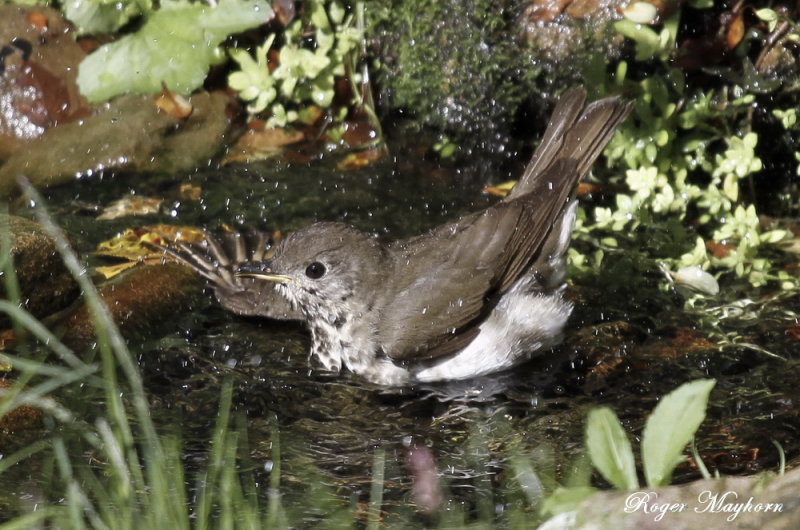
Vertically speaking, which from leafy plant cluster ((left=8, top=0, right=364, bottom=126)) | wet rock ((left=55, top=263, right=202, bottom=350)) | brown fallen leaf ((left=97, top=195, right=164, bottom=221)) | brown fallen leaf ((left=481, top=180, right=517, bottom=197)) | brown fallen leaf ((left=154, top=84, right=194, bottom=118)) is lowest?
wet rock ((left=55, top=263, right=202, bottom=350))

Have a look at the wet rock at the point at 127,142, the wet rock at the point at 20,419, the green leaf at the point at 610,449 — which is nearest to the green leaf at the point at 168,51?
the wet rock at the point at 127,142

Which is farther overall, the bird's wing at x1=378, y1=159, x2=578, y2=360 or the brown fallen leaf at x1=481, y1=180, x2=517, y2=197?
the brown fallen leaf at x1=481, y1=180, x2=517, y2=197

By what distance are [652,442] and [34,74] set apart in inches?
213

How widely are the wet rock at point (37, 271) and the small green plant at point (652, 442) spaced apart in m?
2.99

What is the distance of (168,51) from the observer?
7203 millimetres

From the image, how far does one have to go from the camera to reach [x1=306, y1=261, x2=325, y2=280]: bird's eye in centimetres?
549

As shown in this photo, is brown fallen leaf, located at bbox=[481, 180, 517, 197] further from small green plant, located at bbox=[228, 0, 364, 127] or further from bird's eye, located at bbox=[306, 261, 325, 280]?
bird's eye, located at bbox=[306, 261, 325, 280]

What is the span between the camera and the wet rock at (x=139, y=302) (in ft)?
17.6

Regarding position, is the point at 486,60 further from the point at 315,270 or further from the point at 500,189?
the point at 315,270

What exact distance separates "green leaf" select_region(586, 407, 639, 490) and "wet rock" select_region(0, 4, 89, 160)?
5058mm

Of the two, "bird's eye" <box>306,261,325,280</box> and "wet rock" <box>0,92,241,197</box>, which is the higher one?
"wet rock" <box>0,92,241,197</box>

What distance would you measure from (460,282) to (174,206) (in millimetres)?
2328

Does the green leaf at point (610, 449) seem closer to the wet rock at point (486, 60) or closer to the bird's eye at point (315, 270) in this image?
the bird's eye at point (315, 270)

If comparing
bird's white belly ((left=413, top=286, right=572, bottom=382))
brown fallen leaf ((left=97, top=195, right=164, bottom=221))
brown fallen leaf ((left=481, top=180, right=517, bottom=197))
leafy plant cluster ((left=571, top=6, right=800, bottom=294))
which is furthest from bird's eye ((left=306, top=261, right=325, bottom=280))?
brown fallen leaf ((left=481, top=180, right=517, bottom=197))
